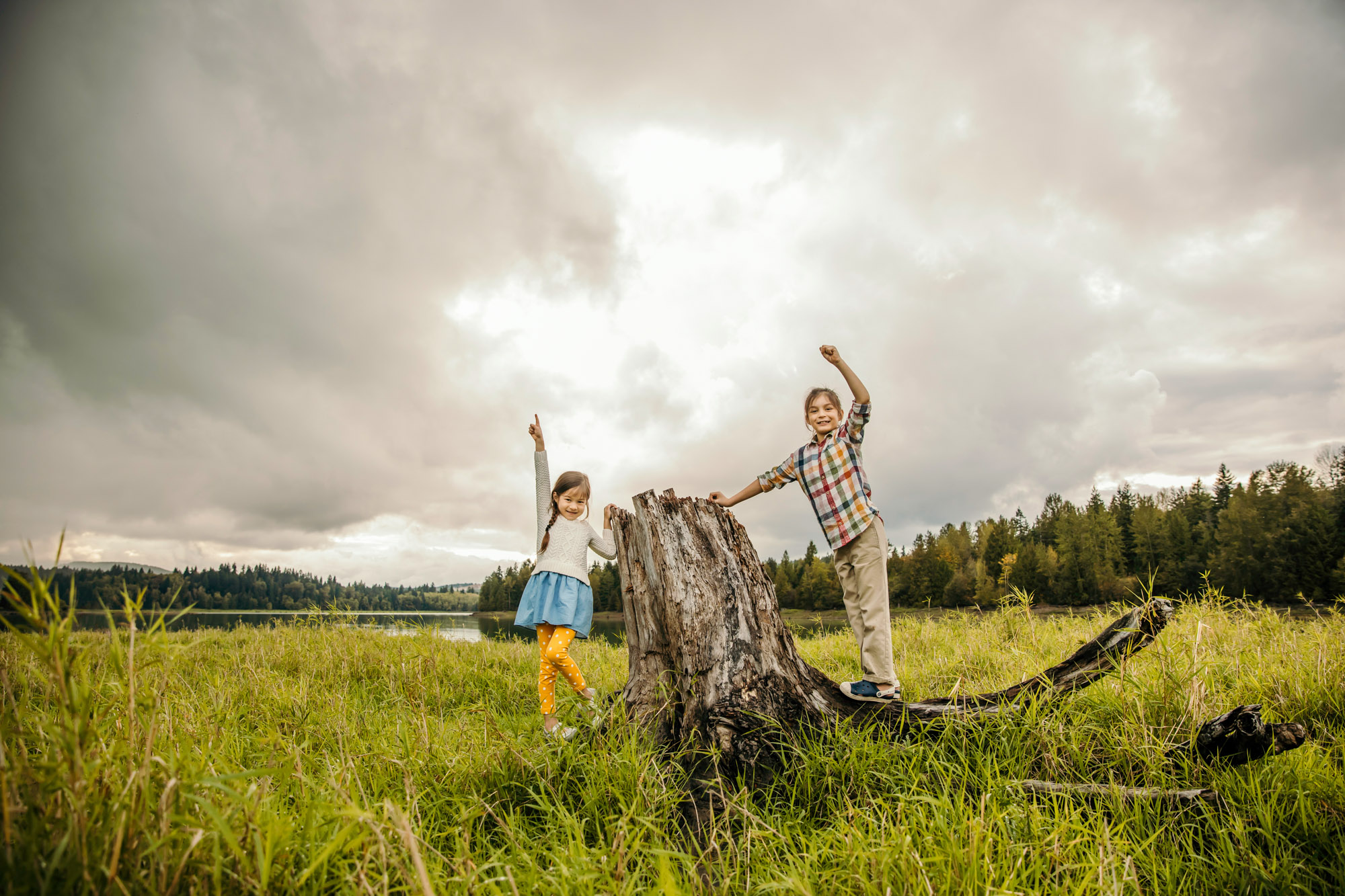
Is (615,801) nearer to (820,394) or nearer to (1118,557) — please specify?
(820,394)

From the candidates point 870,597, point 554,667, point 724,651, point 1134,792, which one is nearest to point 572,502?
point 554,667

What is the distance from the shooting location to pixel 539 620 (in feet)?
15.5

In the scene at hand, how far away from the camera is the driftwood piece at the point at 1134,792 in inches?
101

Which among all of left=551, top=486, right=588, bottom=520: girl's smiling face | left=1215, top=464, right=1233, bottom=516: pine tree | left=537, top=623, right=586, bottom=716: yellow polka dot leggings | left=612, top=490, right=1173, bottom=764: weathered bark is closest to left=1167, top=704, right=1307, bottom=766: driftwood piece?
left=612, top=490, right=1173, bottom=764: weathered bark

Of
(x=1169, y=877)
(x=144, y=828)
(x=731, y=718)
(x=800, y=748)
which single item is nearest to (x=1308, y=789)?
(x=1169, y=877)

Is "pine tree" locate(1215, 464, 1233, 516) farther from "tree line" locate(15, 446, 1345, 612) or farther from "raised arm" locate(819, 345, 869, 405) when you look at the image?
"raised arm" locate(819, 345, 869, 405)

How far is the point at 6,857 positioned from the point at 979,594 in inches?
1991

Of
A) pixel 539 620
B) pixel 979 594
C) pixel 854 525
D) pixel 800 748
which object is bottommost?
pixel 979 594

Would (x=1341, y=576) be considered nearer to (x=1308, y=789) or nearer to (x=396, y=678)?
(x=1308, y=789)

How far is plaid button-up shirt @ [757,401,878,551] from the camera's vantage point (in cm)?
454

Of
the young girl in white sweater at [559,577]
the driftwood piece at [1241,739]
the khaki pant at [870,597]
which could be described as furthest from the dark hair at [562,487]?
the driftwood piece at [1241,739]

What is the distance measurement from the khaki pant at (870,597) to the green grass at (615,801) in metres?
0.82

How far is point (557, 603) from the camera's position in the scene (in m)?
4.82

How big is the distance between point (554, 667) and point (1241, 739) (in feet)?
14.1
